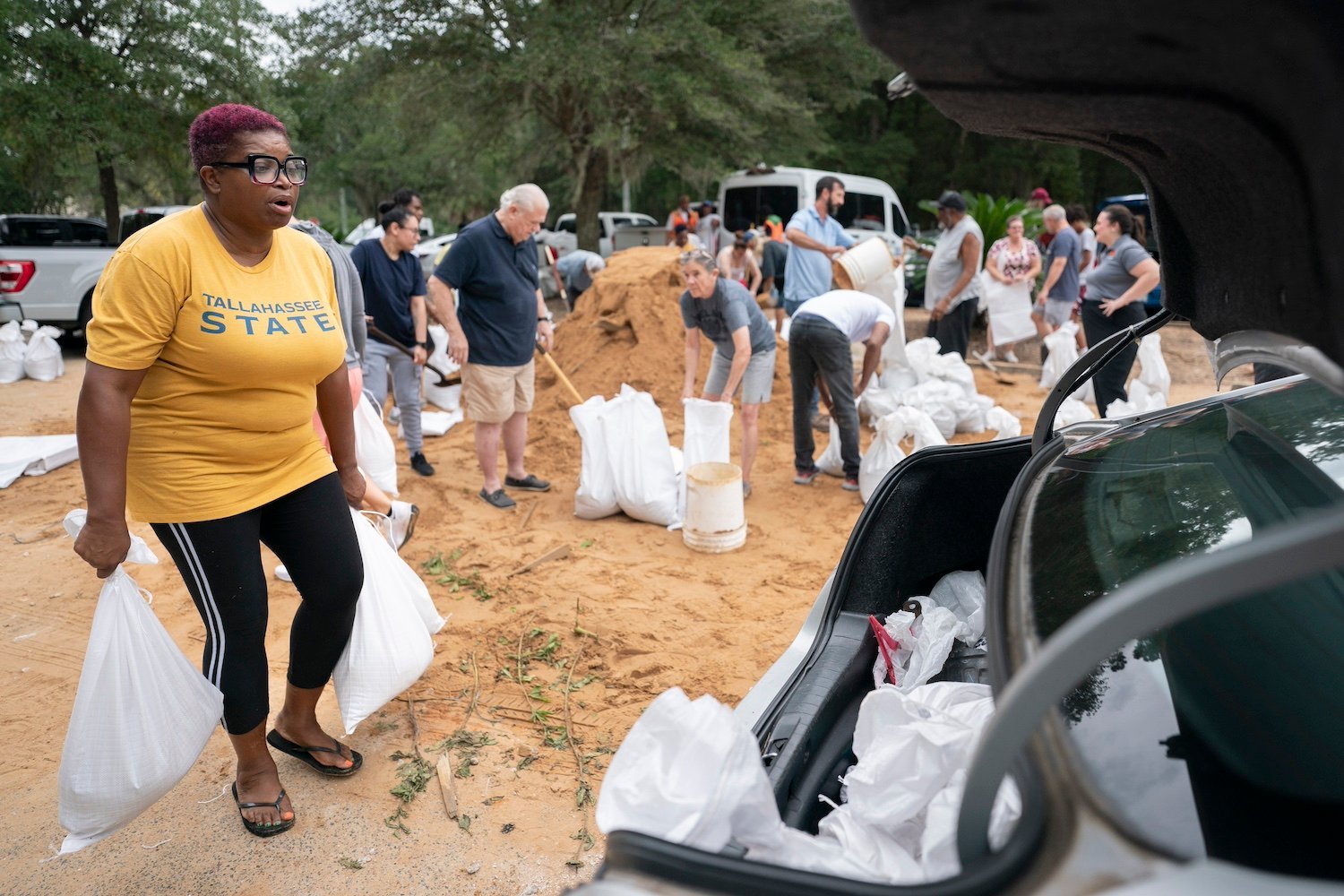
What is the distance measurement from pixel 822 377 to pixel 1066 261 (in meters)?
4.42

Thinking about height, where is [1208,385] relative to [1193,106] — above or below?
below

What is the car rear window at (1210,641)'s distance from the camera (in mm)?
1164

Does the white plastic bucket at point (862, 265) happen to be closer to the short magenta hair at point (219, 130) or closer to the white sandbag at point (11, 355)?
the short magenta hair at point (219, 130)

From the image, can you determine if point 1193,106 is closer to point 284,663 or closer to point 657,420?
point 284,663

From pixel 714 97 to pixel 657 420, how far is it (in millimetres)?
12572

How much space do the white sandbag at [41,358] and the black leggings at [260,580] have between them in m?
8.73

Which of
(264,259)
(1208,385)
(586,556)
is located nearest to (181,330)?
(264,259)

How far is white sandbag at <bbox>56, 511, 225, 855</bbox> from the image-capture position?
233cm

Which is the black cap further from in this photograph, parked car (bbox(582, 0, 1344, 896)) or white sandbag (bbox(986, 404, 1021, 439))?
parked car (bbox(582, 0, 1344, 896))

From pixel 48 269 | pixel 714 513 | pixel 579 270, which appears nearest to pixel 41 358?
pixel 48 269

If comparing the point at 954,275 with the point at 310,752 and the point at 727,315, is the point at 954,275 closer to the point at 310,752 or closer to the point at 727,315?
the point at 727,315

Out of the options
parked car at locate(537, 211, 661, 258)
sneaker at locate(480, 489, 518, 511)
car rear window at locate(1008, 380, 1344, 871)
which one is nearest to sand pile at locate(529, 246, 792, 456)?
sneaker at locate(480, 489, 518, 511)

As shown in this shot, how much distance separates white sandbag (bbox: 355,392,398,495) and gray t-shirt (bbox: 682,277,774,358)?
1.92m

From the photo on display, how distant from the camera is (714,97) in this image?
16.5m
